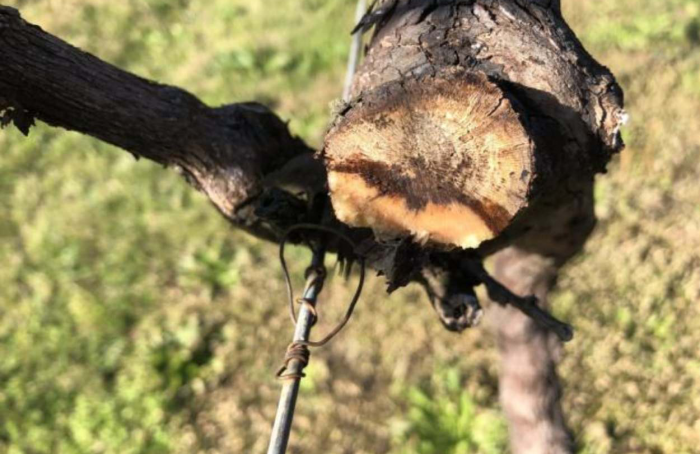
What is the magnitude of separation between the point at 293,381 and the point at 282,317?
7.75ft

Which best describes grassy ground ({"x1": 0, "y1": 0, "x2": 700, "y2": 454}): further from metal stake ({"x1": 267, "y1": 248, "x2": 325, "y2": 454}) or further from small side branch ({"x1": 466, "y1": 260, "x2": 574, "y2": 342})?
metal stake ({"x1": 267, "y1": 248, "x2": 325, "y2": 454})

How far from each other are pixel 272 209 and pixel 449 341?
205cm

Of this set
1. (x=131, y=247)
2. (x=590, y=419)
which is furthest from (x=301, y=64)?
(x=590, y=419)

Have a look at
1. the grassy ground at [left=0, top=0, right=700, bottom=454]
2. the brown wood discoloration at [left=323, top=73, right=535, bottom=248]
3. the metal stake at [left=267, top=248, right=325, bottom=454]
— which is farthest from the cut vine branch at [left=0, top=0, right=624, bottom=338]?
the grassy ground at [left=0, top=0, right=700, bottom=454]

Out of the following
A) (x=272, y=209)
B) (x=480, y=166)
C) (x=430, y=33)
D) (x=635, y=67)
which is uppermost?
(x=635, y=67)

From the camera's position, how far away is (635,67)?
478cm

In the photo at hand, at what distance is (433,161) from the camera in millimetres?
1455

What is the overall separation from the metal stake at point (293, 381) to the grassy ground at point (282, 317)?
1709 millimetres

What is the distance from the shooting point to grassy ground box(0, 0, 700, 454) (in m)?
3.41

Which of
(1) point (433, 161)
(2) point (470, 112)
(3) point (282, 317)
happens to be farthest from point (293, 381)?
(3) point (282, 317)

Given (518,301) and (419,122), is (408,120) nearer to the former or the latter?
(419,122)

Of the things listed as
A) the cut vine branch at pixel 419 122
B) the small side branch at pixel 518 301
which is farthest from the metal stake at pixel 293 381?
the small side branch at pixel 518 301

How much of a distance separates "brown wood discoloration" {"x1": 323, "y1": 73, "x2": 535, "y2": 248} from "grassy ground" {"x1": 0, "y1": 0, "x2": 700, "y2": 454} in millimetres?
2065

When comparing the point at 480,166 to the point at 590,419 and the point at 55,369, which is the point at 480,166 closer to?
the point at 590,419
